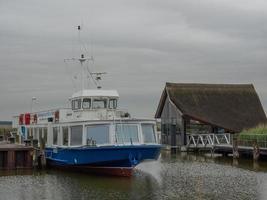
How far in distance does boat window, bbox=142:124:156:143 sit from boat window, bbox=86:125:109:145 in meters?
2.01

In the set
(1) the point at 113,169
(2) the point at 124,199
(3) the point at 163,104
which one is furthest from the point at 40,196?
(3) the point at 163,104

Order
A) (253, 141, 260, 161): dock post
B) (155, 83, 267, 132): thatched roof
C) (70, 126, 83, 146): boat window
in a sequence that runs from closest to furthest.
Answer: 1. (70, 126, 83, 146): boat window
2. (253, 141, 260, 161): dock post
3. (155, 83, 267, 132): thatched roof

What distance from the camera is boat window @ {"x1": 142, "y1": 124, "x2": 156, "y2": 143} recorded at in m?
30.9

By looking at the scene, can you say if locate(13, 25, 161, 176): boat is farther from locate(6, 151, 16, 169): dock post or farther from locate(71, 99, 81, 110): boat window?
locate(6, 151, 16, 169): dock post

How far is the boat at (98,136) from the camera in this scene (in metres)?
30.0

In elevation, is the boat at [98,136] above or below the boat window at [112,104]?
below

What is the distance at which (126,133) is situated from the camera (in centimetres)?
3064

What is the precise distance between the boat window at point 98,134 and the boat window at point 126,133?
24.6 inches

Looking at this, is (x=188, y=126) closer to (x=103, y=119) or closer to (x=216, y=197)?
(x=103, y=119)

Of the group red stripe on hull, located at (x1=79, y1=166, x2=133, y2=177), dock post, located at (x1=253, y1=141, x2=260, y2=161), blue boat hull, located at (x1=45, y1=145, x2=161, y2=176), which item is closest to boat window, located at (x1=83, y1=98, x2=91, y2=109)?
blue boat hull, located at (x1=45, y1=145, x2=161, y2=176)

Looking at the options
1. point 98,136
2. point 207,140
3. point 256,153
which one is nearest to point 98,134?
point 98,136

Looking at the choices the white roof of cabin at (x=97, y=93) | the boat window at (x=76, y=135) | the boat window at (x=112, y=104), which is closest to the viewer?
the boat window at (x=76, y=135)

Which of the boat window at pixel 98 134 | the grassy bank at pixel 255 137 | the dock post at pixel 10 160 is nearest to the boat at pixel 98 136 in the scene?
the boat window at pixel 98 134

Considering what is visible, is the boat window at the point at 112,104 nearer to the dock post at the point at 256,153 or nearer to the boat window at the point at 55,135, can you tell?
the boat window at the point at 55,135
